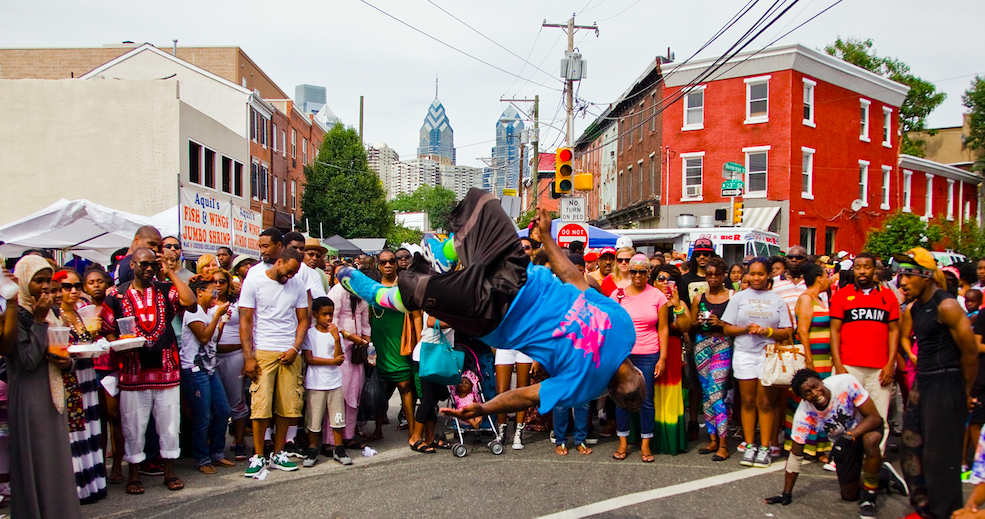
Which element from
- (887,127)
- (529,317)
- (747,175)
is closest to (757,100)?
(747,175)

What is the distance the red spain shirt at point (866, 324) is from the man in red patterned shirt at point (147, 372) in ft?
20.0

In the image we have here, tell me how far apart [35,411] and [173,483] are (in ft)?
5.38

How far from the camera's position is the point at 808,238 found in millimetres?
28172


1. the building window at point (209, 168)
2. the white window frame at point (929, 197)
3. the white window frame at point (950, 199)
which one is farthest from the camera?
the white window frame at point (950, 199)

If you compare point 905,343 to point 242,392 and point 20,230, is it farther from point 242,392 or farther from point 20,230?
point 20,230

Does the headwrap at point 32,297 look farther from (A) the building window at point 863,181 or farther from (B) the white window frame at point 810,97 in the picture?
(A) the building window at point 863,181

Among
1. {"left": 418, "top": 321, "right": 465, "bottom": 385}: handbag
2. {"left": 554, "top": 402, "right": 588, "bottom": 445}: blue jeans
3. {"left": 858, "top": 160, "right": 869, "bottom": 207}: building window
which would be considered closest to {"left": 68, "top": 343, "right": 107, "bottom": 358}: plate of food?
{"left": 418, "top": 321, "right": 465, "bottom": 385}: handbag

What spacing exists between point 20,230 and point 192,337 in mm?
6802

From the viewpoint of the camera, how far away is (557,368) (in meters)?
4.24

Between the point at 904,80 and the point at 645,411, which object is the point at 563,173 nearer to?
the point at 645,411

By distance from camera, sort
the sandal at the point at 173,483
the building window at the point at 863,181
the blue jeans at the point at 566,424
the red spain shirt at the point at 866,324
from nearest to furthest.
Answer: the sandal at the point at 173,483
the red spain shirt at the point at 866,324
the blue jeans at the point at 566,424
the building window at the point at 863,181

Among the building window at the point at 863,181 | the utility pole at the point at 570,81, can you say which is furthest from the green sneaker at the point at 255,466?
the building window at the point at 863,181

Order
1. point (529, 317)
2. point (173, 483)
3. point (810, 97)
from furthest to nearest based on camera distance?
point (810, 97), point (173, 483), point (529, 317)

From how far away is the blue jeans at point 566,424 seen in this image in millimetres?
6840
